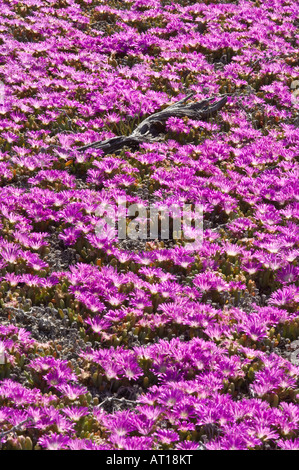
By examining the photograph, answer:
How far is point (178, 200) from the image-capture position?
5551 mm

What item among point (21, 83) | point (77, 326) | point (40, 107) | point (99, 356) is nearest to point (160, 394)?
point (99, 356)

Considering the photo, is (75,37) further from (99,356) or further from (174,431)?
(174,431)

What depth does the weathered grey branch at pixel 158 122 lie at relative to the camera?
6.48m

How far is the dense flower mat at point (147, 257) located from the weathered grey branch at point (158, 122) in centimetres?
15

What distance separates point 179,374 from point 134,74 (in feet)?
17.5

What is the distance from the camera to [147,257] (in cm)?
482
